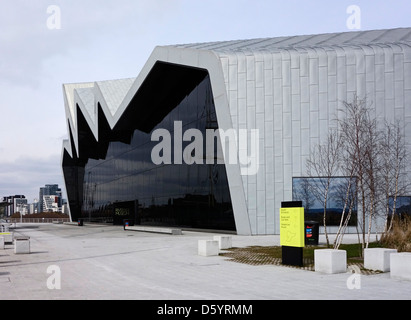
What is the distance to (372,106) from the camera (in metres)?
29.3

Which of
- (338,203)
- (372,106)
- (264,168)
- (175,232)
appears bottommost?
(175,232)

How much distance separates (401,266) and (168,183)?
29.4 metres

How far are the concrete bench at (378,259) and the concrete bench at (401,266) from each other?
1.18 m

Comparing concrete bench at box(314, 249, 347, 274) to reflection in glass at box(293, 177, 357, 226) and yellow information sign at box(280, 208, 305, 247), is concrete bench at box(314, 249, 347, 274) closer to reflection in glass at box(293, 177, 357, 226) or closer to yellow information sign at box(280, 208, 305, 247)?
yellow information sign at box(280, 208, 305, 247)

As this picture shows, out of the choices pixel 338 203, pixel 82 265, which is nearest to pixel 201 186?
pixel 338 203

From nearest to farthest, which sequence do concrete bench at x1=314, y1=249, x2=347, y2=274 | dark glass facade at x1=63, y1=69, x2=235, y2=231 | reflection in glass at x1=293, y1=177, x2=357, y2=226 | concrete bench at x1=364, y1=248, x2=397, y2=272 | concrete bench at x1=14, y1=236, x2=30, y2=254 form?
concrete bench at x1=314, y1=249, x2=347, y2=274
concrete bench at x1=364, y1=248, x2=397, y2=272
concrete bench at x1=14, y1=236, x2=30, y2=254
reflection in glass at x1=293, y1=177, x2=357, y2=226
dark glass facade at x1=63, y1=69, x2=235, y2=231

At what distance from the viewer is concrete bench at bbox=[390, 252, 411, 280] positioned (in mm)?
10852

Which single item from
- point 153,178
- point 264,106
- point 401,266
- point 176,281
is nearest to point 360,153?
point 401,266

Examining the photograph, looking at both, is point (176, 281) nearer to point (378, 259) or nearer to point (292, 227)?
point (292, 227)

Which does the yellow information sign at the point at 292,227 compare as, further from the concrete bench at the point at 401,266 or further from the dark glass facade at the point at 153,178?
the dark glass facade at the point at 153,178

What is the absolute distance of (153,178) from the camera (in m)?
42.7

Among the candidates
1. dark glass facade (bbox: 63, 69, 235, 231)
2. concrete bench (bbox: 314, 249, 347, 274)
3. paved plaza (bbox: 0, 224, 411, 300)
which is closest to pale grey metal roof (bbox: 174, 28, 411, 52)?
dark glass facade (bbox: 63, 69, 235, 231)
